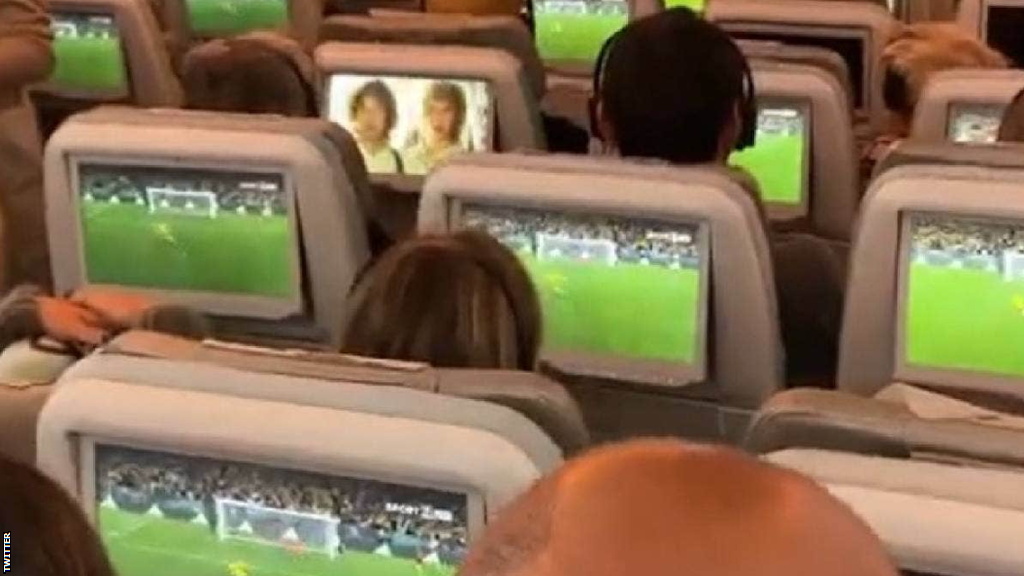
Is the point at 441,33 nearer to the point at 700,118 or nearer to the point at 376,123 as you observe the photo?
the point at 376,123

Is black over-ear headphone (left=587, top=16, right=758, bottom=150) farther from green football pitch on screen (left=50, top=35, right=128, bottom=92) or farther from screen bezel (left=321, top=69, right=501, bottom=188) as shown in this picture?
green football pitch on screen (left=50, top=35, right=128, bottom=92)

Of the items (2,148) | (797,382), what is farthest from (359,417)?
(2,148)

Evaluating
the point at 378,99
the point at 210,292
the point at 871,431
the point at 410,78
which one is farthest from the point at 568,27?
the point at 871,431

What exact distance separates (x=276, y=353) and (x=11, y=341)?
18.1 inches

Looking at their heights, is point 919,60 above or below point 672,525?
below

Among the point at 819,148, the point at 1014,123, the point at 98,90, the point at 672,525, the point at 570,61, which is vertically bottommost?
the point at 570,61

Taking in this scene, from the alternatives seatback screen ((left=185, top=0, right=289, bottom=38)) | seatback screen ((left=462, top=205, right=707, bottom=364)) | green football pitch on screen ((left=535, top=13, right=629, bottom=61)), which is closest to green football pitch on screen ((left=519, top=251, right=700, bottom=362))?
seatback screen ((left=462, top=205, right=707, bottom=364))

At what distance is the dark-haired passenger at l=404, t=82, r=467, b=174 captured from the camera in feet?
10.8

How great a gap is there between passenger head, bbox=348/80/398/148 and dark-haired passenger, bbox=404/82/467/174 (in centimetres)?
6

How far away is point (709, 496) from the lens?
906mm

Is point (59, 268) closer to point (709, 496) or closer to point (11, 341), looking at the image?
point (11, 341)

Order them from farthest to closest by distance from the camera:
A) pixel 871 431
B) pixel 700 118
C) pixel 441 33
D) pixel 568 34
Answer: pixel 568 34 → pixel 441 33 → pixel 700 118 → pixel 871 431

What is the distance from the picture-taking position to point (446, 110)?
3357 millimetres

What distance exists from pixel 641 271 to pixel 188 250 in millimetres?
597
